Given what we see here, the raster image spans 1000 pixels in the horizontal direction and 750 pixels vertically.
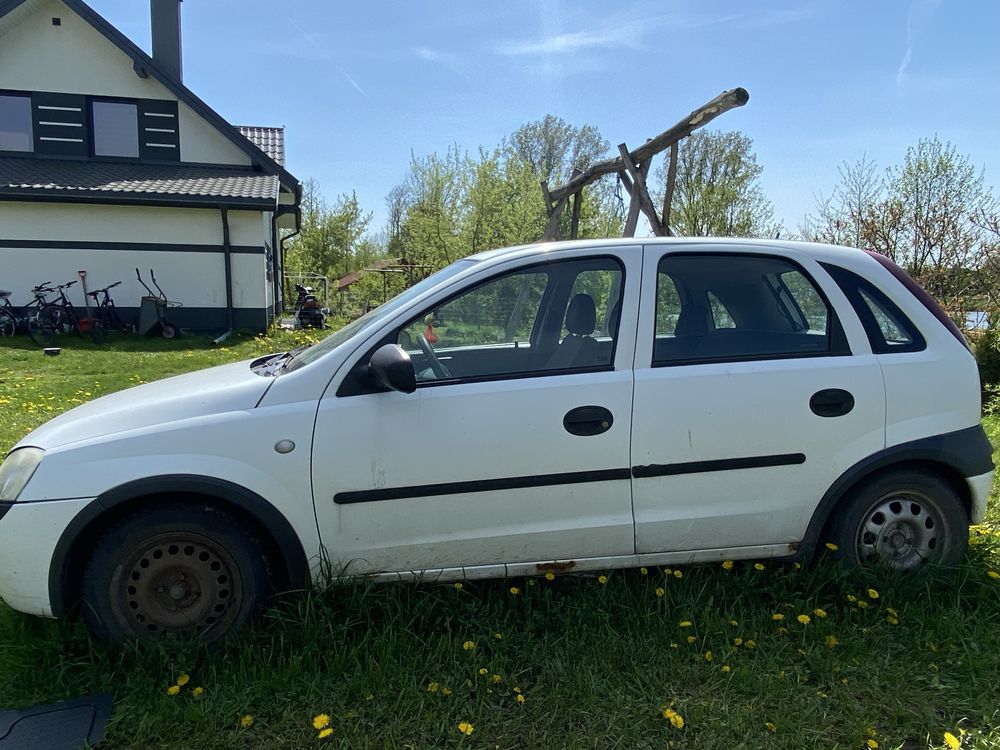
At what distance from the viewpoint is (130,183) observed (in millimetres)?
13258

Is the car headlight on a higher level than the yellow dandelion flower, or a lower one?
higher

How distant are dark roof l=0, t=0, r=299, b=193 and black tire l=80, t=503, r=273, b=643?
13.7 m

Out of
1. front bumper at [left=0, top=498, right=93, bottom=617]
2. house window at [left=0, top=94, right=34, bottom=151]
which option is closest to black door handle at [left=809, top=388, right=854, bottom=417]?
front bumper at [left=0, top=498, right=93, bottom=617]

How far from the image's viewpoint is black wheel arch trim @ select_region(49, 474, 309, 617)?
2559 millimetres

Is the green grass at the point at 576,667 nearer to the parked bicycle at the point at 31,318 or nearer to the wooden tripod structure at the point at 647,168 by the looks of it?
the wooden tripod structure at the point at 647,168

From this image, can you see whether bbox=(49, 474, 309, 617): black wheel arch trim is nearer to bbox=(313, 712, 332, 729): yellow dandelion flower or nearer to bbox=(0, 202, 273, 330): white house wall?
bbox=(313, 712, 332, 729): yellow dandelion flower

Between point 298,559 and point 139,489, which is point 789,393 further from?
point 139,489

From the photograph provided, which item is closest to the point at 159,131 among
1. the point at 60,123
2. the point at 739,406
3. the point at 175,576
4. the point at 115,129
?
the point at 115,129

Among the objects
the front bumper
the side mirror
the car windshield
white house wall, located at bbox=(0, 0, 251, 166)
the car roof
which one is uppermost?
white house wall, located at bbox=(0, 0, 251, 166)

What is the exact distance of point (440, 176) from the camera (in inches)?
957

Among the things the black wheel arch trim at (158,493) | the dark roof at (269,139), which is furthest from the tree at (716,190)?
the black wheel arch trim at (158,493)

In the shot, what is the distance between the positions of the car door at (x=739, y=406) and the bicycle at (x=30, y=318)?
11893mm

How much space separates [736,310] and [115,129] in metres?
15.4

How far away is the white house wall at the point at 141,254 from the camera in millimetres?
13102
